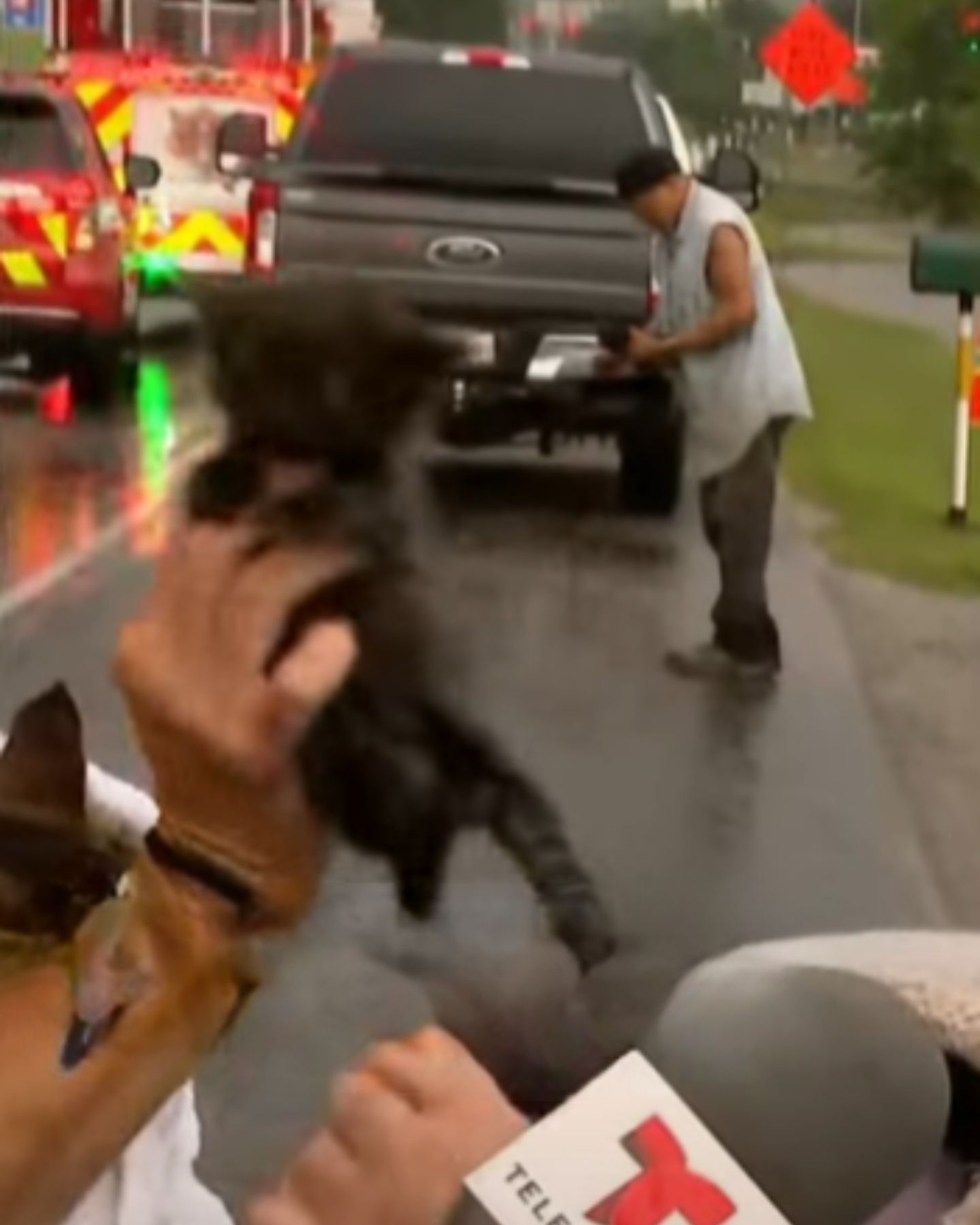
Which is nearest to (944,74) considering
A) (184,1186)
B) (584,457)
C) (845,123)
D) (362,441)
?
(845,123)

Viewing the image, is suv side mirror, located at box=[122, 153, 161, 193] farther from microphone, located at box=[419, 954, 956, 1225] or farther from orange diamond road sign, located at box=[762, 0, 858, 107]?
microphone, located at box=[419, 954, 956, 1225]

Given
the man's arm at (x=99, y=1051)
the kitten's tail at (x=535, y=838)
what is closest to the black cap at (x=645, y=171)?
the kitten's tail at (x=535, y=838)

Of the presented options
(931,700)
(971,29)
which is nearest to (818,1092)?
(971,29)

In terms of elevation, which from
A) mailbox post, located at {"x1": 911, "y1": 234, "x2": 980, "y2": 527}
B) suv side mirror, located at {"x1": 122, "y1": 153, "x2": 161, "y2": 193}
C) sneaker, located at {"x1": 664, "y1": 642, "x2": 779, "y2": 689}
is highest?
suv side mirror, located at {"x1": 122, "y1": 153, "x2": 161, "y2": 193}

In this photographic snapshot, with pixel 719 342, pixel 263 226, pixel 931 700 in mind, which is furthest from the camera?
pixel 931 700

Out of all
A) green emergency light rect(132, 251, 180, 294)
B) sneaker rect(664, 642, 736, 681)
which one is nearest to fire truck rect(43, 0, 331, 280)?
green emergency light rect(132, 251, 180, 294)

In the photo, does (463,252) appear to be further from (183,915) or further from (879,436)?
(879,436)
